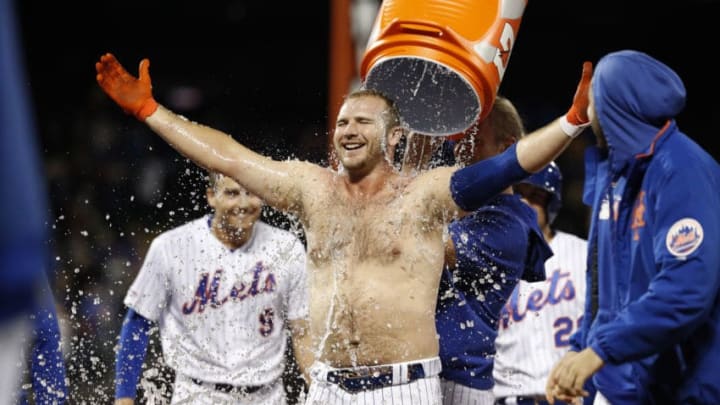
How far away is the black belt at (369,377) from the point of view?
3.32 meters

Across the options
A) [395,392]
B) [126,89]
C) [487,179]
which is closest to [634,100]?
[487,179]

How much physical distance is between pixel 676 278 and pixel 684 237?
0.12 metres

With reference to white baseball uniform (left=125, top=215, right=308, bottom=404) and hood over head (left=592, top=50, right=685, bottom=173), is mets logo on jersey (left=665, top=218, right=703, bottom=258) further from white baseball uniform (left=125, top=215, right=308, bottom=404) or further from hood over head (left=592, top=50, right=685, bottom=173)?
white baseball uniform (left=125, top=215, right=308, bottom=404)

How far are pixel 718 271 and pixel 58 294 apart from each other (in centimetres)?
585

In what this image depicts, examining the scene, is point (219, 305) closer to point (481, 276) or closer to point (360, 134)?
point (481, 276)

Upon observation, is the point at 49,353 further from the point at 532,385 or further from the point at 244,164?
the point at 532,385

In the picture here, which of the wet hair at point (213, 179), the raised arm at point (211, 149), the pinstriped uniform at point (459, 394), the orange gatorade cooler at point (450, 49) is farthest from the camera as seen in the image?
the wet hair at point (213, 179)

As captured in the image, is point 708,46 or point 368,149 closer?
point 368,149

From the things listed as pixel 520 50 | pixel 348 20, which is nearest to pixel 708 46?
pixel 520 50

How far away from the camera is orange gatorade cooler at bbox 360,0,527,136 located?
346cm

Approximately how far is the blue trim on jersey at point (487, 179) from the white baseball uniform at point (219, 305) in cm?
174

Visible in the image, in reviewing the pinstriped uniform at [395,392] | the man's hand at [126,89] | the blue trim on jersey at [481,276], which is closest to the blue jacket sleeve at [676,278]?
the pinstriped uniform at [395,392]

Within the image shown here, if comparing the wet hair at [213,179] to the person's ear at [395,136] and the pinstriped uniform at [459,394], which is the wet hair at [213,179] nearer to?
the person's ear at [395,136]

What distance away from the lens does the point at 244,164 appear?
11.8ft
